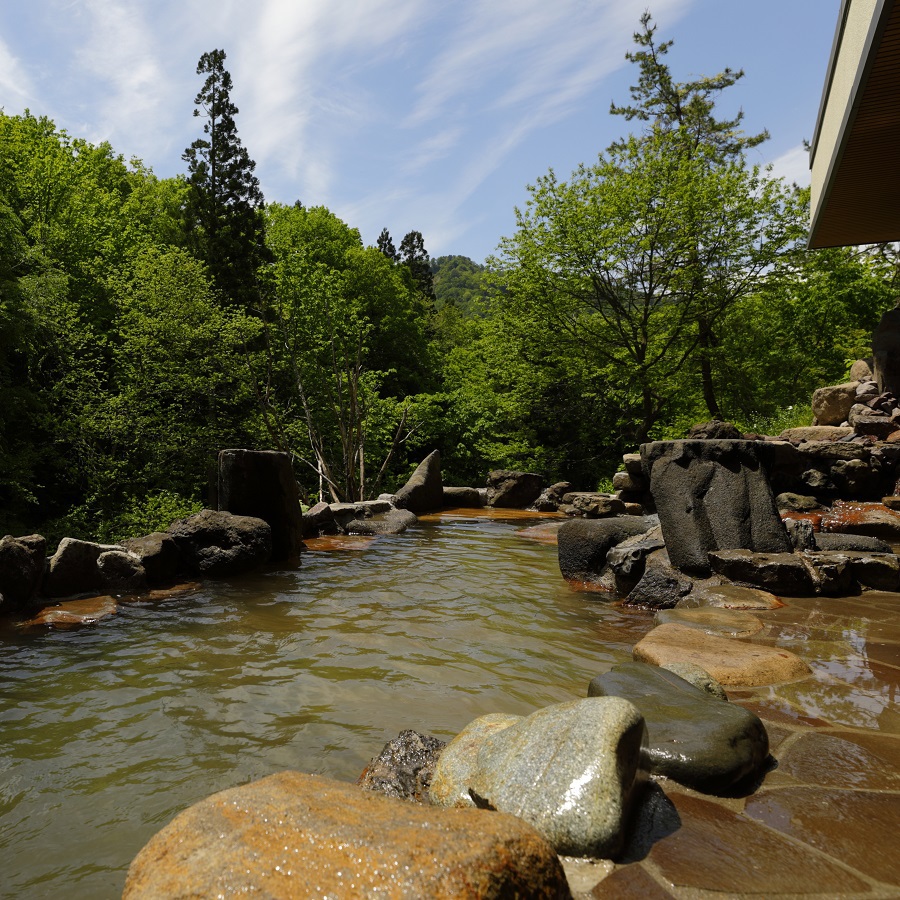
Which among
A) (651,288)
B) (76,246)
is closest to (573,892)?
(651,288)

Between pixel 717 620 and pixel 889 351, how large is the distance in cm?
1037

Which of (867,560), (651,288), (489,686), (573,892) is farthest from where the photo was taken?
(651,288)

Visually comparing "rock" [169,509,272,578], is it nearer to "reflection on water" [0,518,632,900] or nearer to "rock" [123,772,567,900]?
"reflection on water" [0,518,632,900]

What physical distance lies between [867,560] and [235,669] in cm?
636

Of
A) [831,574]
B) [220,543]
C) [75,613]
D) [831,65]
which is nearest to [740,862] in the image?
→ [831,574]

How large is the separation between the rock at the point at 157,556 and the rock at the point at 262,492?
1433mm

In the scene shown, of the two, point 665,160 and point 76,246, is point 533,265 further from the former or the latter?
point 76,246

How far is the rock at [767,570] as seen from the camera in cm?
623

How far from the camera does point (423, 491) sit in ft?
61.2

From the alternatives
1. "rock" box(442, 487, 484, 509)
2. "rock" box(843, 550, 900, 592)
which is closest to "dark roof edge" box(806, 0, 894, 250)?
"rock" box(843, 550, 900, 592)

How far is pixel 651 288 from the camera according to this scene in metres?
19.8

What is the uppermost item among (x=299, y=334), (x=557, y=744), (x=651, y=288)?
(x=651, y=288)

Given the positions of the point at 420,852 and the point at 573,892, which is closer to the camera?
the point at 420,852

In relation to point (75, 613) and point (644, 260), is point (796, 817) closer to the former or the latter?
point (75, 613)
